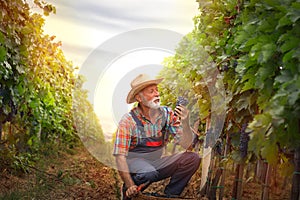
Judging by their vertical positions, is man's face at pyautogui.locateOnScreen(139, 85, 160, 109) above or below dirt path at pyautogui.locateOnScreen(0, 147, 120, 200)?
above

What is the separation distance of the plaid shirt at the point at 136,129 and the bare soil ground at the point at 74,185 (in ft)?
2.55

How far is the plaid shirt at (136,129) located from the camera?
3932 mm

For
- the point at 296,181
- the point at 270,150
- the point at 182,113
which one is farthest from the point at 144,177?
the point at 270,150

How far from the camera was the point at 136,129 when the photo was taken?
4.02 meters

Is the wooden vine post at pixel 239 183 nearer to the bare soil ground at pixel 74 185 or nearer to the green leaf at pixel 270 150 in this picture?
the bare soil ground at pixel 74 185

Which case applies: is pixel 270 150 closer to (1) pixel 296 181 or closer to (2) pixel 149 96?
(1) pixel 296 181

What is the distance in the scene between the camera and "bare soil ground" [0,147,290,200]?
15.2 feet

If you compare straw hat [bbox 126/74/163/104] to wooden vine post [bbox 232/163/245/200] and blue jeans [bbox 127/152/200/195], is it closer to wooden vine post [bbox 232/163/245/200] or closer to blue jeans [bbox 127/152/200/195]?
blue jeans [bbox 127/152/200/195]

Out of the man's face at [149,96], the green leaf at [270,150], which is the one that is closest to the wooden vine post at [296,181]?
the green leaf at [270,150]

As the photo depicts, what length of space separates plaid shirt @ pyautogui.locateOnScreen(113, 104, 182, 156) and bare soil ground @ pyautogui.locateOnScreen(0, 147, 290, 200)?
0.78 metres

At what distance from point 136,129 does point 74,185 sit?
5.15 ft

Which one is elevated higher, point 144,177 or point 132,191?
point 144,177

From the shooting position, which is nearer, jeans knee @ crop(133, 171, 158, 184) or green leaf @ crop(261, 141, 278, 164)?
green leaf @ crop(261, 141, 278, 164)

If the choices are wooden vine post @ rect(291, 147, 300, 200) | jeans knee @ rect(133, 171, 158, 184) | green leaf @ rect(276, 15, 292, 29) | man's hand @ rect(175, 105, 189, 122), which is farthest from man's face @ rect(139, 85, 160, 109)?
green leaf @ rect(276, 15, 292, 29)
